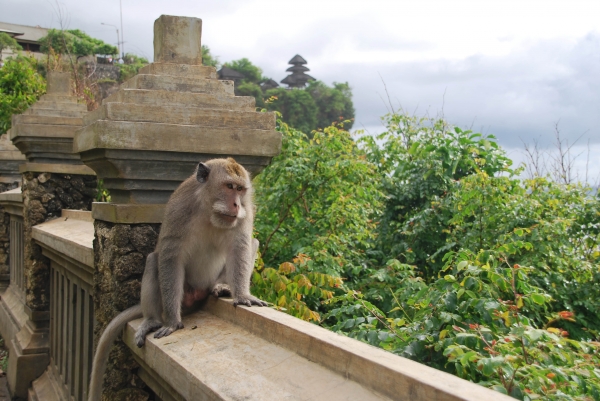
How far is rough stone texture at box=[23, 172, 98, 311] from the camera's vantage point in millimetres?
6078

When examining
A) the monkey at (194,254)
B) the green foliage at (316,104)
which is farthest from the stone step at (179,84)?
the green foliage at (316,104)

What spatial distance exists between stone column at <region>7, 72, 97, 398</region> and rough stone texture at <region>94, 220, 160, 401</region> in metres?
2.94

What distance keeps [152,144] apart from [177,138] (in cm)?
14

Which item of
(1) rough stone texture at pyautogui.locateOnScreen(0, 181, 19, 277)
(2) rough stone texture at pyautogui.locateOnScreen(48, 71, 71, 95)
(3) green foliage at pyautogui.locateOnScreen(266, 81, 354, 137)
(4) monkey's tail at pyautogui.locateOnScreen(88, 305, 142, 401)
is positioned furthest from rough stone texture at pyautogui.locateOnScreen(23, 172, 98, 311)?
(3) green foliage at pyautogui.locateOnScreen(266, 81, 354, 137)

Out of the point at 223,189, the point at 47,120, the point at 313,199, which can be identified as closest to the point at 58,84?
the point at 47,120

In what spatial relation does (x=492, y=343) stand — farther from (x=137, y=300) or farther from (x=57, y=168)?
(x=57, y=168)

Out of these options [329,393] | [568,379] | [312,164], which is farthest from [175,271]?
[312,164]

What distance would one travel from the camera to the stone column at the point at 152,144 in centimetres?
320

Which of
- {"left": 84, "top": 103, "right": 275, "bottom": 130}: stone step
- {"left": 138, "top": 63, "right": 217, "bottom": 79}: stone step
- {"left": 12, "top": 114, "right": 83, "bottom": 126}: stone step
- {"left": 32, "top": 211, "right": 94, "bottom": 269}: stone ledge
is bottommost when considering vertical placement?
{"left": 32, "top": 211, "right": 94, "bottom": 269}: stone ledge

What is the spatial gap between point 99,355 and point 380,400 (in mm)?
1997

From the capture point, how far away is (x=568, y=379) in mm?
2502

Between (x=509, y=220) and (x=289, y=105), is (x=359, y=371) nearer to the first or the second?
(x=509, y=220)

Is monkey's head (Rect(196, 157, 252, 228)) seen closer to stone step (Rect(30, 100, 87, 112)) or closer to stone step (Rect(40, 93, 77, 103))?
stone step (Rect(30, 100, 87, 112))

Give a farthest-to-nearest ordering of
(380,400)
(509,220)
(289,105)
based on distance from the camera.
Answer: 1. (289,105)
2. (509,220)
3. (380,400)
